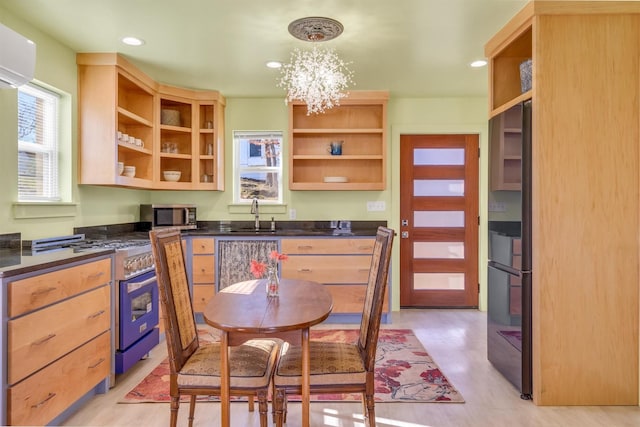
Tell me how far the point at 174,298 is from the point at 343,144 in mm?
3014

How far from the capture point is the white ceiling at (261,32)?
242 cm

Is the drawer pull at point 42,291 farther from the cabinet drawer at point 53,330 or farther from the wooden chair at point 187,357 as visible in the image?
the wooden chair at point 187,357

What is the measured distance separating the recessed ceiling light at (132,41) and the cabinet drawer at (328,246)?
2.10 metres

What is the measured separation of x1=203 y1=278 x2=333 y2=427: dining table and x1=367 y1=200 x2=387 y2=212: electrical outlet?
260cm

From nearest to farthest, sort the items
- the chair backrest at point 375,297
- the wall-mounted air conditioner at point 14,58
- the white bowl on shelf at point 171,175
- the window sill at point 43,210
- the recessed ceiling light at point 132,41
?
the chair backrest at point 375,297
the wall-mounted air conditioner at point 14,58
the window sill at point 43,210
the recessed ceiling light at point 132,41
the white bowl on shelf at point 171,175

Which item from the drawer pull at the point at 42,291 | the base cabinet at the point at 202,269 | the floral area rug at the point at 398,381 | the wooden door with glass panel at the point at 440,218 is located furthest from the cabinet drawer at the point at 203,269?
the wooden door with glass panel at the point at 440,218

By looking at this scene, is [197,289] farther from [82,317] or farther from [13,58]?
[13,58]

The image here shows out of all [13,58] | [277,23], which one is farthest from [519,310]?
[13,58]

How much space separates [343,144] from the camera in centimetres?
440

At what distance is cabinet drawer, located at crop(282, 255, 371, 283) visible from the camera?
384cm

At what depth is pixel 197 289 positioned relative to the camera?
388cm

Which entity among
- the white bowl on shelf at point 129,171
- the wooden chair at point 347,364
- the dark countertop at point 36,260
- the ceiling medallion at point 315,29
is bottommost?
the wooden chair at point 347,364

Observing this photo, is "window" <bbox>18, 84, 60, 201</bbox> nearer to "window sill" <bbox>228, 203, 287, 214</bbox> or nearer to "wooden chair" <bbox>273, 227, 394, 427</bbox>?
"window sill" <bbox>228, 203, 287, 214</bbox>

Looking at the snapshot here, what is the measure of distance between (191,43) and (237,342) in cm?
242
